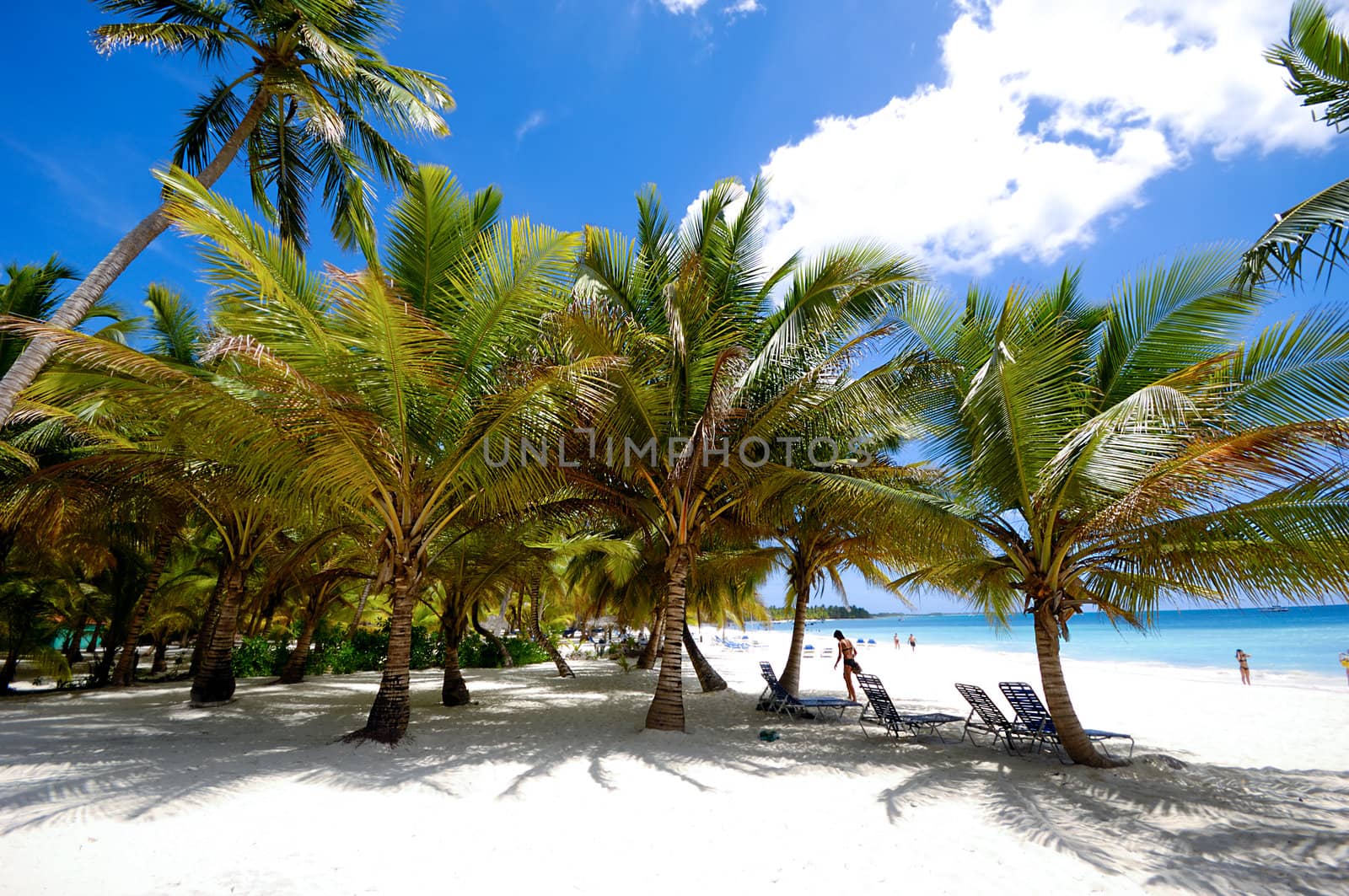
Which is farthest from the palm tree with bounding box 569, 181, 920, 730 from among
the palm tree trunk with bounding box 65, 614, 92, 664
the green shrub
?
the palm tree trunk with bounding box 65, 614, 92, 664

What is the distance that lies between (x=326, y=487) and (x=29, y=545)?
370 inches

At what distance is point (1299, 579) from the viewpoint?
5.67m

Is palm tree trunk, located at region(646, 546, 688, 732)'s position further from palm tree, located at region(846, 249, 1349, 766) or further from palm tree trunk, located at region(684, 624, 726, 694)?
palm tree trunk, located at region(684, 624, 726, 694)

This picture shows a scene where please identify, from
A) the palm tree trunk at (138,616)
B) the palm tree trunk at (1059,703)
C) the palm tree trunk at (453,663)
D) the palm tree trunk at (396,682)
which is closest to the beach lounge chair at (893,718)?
the palm tree trunk at (1059,703)

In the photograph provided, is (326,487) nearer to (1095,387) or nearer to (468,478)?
(468,478)

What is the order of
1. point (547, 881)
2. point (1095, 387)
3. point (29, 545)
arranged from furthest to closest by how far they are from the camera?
point (29, 545) → point (1095, 387) → point (547, 881)

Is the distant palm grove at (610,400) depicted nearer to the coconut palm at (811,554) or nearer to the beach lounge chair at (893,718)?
the coconut palm at (811,554)

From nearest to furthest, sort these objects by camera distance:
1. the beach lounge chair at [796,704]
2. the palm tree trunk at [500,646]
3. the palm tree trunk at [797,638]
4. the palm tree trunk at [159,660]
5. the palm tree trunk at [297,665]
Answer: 1. the beach lounge chair at [796,704]
2. the palm tree trunk at [797,638]
3. the palm tree trunk at [297,665]
4. the palm tree trunk at [159,660]
5. the palm tree trunk at [500,646]

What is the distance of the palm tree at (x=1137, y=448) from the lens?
5270 mm

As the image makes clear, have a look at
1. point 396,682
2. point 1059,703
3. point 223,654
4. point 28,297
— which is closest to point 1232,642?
point 1059,703

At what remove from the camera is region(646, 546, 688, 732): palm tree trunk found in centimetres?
827

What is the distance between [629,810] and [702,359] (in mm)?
5503

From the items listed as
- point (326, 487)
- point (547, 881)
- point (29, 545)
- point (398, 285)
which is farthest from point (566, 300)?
point (29, 545)

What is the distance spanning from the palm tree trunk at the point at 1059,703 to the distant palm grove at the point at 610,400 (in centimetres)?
5
